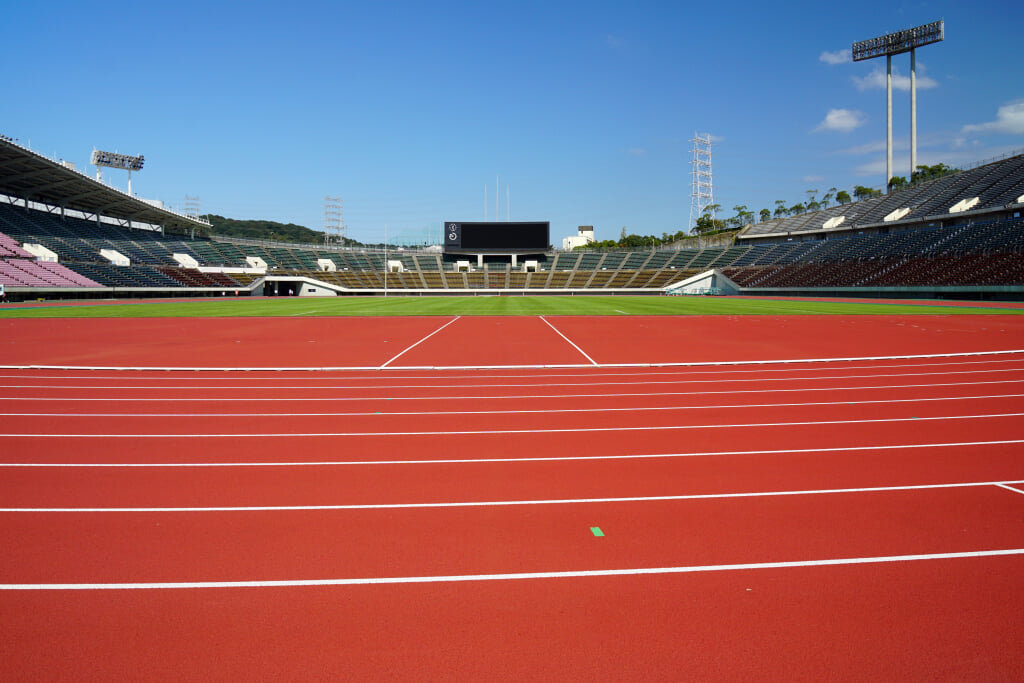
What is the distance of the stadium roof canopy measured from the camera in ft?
167

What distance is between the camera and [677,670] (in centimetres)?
287

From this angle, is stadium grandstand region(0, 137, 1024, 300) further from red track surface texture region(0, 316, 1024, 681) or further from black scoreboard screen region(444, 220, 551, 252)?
red track surface texture region(0, 316, 1024, 681)

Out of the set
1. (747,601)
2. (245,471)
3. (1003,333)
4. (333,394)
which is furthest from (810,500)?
(1003,333)

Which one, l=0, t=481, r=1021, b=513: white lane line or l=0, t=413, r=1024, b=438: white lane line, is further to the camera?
l=0, t=413, r=1024, b=438: white lane line

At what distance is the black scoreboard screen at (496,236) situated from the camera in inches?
3524

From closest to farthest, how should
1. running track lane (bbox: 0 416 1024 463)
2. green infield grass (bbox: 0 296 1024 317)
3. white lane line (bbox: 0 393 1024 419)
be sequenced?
1. running track lane (bbox: 0 416 1024 463)
2. white lane line (bbox: 0 393 1024 419)
3. green infield grass (bbox: 0 296 1024 317)

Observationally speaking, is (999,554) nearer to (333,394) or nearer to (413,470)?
(413,470)

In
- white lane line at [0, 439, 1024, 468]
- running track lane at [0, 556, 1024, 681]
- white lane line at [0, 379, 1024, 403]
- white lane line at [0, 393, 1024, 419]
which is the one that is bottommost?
running track lane at [0, 556, 1024, 681]

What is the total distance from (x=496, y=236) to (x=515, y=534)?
87.2 meters

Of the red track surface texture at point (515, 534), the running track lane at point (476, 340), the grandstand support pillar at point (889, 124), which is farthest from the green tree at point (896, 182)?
the red track surface texture at point (515, 534)

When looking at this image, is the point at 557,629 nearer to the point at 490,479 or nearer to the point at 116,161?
the point at 490,479

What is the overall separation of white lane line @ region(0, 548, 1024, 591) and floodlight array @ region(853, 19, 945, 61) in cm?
9657

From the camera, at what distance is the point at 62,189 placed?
61.2m

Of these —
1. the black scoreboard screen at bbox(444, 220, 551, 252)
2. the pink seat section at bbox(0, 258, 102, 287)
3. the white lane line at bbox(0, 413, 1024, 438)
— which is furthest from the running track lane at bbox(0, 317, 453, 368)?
the black scoreboard screen at bbox(444, 220, 551, 252)
